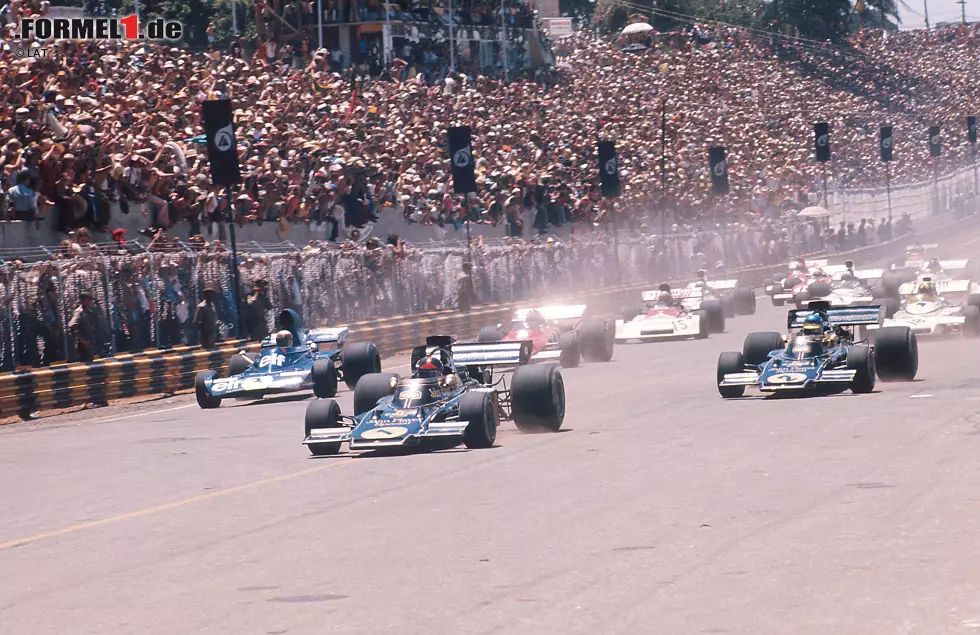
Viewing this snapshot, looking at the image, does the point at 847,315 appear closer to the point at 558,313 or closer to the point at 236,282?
the point at 558,313

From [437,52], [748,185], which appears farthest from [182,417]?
[748,185]

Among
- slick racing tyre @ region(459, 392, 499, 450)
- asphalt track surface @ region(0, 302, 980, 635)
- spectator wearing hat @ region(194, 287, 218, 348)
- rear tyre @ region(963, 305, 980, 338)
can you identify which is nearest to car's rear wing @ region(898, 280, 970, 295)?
rear tyre @ region(963, 305, 980, 338)

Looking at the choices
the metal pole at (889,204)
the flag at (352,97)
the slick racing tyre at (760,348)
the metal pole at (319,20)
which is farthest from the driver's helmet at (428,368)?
the metal pole at (889,204)

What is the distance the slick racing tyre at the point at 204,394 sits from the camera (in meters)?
21.9

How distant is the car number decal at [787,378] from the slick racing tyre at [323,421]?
582 centimetres

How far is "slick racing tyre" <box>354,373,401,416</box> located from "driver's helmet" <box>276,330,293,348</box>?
6387 millimetres

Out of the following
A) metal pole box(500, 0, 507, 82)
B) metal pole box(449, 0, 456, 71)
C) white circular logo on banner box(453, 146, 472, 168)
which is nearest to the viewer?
white circular logo on banner box(453, 146, 472, 168)

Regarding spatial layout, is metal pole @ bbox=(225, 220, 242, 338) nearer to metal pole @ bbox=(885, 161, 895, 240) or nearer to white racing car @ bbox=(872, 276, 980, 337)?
white racing car @ bbox=(872, 276, 980, 337)

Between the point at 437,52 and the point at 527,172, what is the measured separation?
Answer: 9929mm

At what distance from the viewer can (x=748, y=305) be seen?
37.8 m

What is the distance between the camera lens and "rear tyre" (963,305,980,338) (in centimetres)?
2703

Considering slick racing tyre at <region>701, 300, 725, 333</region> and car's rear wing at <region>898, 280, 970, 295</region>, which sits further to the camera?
slick racing tyre at <region>701, 300, 725, 333</region>

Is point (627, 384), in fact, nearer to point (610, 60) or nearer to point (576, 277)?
point (576, 277)

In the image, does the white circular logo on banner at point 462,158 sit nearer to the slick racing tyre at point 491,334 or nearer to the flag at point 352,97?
the flag at point 352,97
